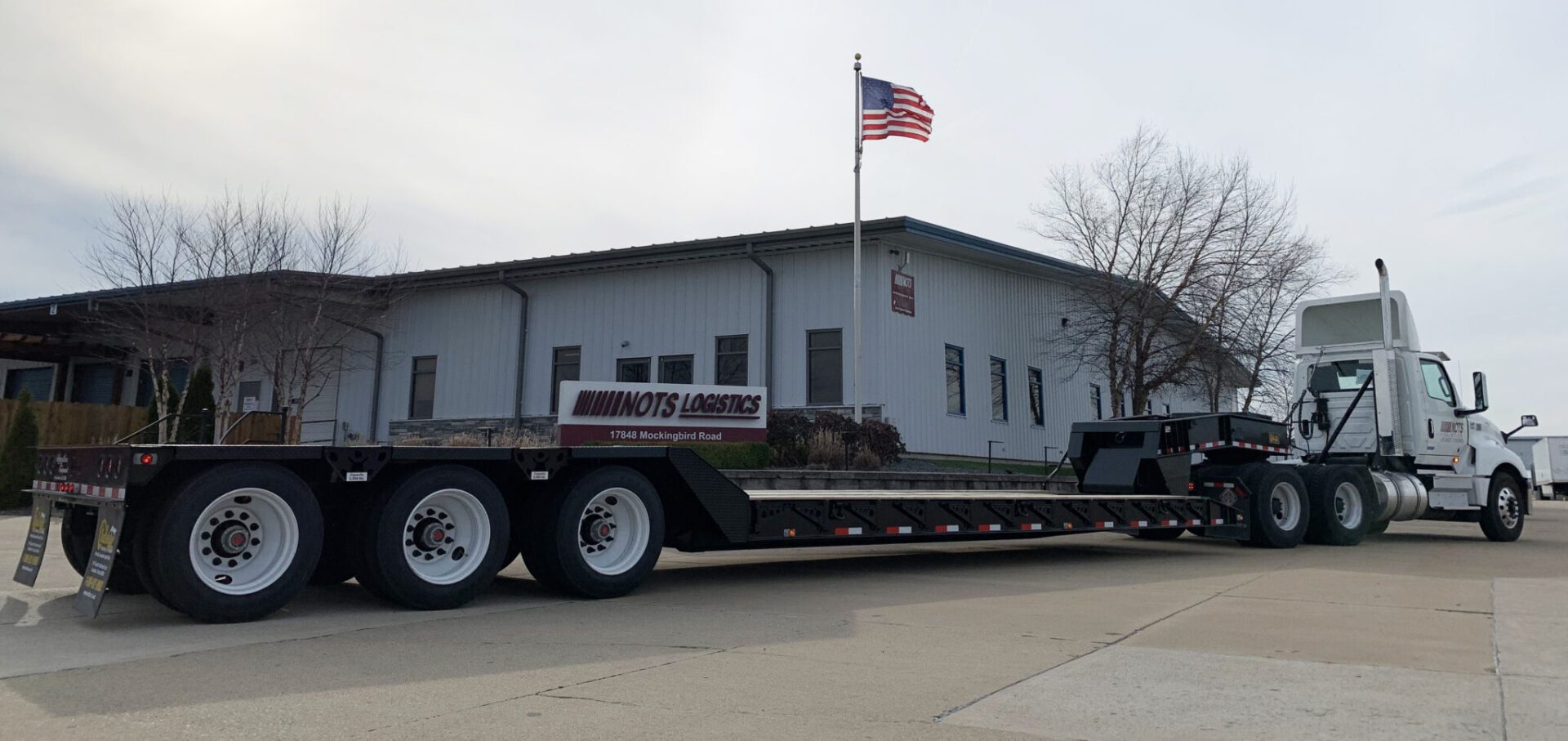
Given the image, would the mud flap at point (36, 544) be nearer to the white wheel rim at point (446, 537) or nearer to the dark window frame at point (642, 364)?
the white wheel rim at point (446, 537)

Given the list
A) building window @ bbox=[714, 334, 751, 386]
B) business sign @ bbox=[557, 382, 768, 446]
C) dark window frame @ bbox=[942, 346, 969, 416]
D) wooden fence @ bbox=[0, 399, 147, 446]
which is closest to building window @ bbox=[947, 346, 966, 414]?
dark window frame @ bbox=[942, 346, 969, 416]

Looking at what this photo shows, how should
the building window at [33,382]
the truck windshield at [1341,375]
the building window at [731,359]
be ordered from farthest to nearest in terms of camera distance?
the building window at [33,382]
the building window at [731,359]
the truck windshield at [1341,375]

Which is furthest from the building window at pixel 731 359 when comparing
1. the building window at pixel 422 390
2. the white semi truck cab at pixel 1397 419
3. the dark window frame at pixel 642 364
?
the white semi truck cab at pixel 1397 419

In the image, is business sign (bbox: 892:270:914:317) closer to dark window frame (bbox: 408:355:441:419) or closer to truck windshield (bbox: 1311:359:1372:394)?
truck windshield (bbox: 1311:359:1372:394)

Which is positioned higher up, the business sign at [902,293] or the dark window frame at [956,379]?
the business sign at [902,293]

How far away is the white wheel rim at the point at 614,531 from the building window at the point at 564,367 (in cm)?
1955

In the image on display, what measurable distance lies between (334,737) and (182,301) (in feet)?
81.0

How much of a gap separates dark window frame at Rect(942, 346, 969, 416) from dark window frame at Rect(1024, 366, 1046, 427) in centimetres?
324

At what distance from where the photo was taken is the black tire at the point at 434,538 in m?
7.50

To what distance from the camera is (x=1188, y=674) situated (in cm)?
576

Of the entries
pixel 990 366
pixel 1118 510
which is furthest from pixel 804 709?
pixel 990 366

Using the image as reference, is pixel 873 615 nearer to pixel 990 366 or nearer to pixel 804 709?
pixel 804 709

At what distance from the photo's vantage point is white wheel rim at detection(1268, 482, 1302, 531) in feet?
47.0

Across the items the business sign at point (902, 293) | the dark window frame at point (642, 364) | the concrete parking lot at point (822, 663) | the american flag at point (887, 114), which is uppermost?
the american flag at point (887, 114)
